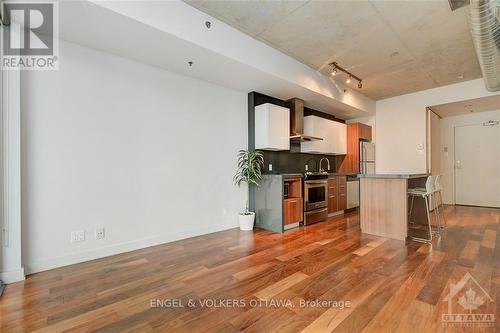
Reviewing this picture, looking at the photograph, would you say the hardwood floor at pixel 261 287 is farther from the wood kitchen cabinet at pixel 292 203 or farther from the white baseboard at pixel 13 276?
the wood kitchen cabinet at pixel 292 203

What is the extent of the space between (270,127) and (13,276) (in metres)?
3.68

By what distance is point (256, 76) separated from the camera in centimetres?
362

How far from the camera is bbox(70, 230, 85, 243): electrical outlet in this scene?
8.62 ft

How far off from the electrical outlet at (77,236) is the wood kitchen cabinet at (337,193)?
424cm

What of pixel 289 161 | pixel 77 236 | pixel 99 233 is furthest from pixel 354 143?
pixel 77 236

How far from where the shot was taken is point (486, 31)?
2516 mm

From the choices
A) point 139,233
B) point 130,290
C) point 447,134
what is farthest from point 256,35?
point 447,134

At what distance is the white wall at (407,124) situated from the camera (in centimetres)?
514

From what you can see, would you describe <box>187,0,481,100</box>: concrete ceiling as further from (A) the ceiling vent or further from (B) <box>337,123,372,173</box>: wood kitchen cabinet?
(B) <box>337,123,372,173</box>: wood kitchen cabinet

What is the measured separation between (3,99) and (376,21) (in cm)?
410

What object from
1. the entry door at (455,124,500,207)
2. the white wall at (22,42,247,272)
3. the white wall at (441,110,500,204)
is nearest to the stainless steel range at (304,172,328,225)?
the white wall at (22,42,247,272)

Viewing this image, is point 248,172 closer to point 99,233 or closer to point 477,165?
point 99,233

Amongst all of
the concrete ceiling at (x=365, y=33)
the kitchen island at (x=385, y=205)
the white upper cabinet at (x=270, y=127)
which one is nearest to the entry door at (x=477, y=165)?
the concrete ceiling at (x=365, y=33)

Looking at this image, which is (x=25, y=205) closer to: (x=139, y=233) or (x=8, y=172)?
(x=8, y=172)
